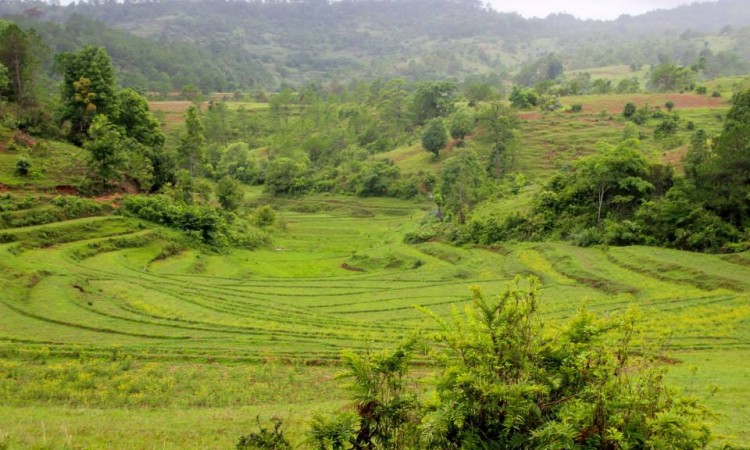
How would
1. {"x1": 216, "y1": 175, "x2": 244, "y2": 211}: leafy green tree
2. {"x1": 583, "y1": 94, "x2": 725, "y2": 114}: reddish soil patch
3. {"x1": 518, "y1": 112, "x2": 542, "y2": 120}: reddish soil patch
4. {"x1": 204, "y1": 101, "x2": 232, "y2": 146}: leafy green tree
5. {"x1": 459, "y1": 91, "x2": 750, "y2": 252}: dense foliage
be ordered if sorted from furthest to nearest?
{"x1": 204, "y1": 101, "x2": 232, "y2": 146}: leafy green tree < {"x1": 518, "y1": 112, "x2": 542, "y2": 120}: reddish soil patch < {"x1": 583, "y1": 94, "x2": 725, "y2": 114}: reddish soil patch < {"x1": 216, "y1": 175, "x2": 244, "y2": 211}: leafy green tree < {"x1": 459, "y1": 91, "x2": 750, "y2": 252}: dense foliage

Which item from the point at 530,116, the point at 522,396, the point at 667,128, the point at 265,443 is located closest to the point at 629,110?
the point at 667,128

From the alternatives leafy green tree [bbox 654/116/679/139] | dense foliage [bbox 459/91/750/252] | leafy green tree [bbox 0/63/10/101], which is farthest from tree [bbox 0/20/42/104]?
leafy green tree [bbox 654/116/679/139]

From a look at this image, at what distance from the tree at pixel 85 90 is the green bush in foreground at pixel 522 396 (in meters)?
54.9

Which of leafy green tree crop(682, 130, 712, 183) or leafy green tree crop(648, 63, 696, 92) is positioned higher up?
leafy green tree crop(648, 63, 696, 92)

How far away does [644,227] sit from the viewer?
133 feet

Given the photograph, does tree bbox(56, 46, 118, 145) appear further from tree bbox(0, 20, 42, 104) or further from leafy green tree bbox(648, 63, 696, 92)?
leafy green tree bbox(648, 63, 696, 92)

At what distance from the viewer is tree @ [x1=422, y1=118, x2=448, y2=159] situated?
82875 mm

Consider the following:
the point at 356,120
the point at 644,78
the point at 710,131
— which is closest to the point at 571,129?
the point at 710,131

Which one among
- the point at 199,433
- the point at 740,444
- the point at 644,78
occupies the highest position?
the point at 644,78

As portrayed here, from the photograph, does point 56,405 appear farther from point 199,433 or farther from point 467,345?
point 467,345

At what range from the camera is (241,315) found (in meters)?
28.0

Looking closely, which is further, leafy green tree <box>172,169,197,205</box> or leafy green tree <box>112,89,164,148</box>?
leafy green tree <box>112,89,164,148</box>

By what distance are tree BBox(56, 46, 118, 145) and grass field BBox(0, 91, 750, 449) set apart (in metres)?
14.6

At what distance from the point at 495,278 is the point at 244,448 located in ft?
98.0
